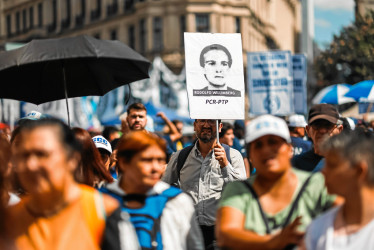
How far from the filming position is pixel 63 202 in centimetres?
358

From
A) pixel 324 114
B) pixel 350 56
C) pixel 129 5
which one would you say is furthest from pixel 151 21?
pixel 324 114

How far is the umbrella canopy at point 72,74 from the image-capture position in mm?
6871

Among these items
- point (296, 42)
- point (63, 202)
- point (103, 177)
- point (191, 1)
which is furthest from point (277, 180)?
point (296, 42)

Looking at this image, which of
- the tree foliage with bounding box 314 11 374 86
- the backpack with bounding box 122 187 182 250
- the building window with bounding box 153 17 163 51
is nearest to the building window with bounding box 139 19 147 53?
the building window with bounding box 153 17 163 51

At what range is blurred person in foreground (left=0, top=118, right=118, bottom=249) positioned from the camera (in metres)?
3.54

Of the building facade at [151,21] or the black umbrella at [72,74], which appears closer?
the black umbrella at [72,74]

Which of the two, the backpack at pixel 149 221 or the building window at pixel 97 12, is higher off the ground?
the building window at pixel 97 12

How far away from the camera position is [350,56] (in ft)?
116

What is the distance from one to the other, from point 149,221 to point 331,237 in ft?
3.83

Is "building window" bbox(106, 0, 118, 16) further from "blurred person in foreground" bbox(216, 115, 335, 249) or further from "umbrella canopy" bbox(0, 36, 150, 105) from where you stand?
"blurred person in foreground" bbox(216, 115, 335, 249)

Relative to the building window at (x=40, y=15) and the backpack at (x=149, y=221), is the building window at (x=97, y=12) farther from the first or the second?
the backpack at (x=149, y=221)

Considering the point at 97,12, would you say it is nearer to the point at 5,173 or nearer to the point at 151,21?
the point at 151,21

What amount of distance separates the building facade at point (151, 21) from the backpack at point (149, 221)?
4185 centimetres

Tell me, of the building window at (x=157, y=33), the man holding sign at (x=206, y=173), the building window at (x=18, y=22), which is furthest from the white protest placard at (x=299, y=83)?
the building window at (x=18, y=22)
